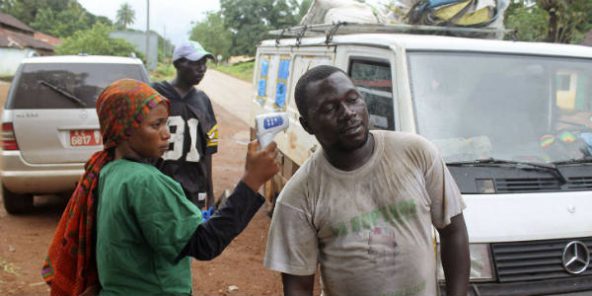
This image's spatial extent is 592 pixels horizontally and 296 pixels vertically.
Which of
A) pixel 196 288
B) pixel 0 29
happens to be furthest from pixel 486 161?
pixel 0 29

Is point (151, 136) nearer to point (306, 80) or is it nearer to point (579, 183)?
point (306, 80)

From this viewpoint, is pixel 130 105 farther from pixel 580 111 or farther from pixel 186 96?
pixel 580 111

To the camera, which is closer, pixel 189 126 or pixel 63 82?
pixel 189 126

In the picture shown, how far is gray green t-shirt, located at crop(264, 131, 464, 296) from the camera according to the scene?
1.86 metres

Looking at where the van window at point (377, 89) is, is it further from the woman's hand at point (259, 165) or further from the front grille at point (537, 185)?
the woman's hand at point (259, 165)

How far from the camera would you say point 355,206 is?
1.86m

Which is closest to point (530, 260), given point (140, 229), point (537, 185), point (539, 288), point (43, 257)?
point (539, 288)

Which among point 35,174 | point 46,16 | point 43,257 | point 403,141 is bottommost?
point 43,257

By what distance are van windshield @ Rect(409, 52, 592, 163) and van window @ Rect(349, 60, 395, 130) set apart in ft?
0.68

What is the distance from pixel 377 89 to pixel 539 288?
1.58 m

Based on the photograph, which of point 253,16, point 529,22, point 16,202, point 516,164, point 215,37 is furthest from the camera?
point 215,37

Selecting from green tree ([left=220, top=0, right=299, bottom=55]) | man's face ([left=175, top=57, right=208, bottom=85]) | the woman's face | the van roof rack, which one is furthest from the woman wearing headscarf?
green tree ([left=220, top=0, right=299, bottom=55])

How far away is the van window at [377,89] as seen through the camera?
3.58 meters

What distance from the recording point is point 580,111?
388cm
